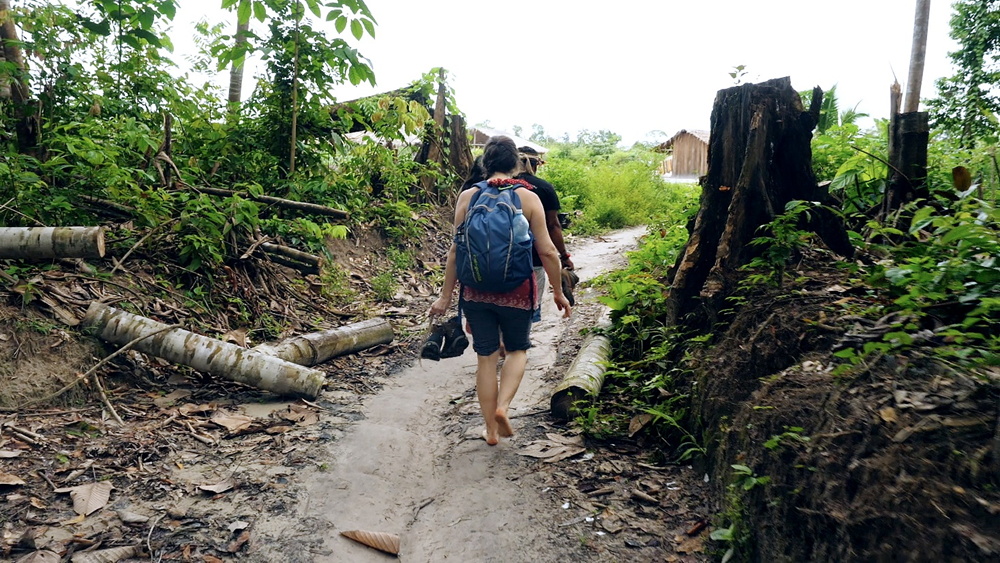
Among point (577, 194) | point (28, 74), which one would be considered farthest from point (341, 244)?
point (577, 194)

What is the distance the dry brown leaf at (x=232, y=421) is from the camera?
4.86 m

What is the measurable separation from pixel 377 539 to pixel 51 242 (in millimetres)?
3927

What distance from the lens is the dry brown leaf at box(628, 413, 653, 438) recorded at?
455 cm

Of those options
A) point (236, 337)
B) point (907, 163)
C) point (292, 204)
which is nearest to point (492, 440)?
point (236, 337)

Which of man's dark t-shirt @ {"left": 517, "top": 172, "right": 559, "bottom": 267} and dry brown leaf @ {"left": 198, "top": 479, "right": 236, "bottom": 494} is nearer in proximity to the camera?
dry brown leaf @ {"left": 198, "top": 479, "right": 236, "bottom": 494}

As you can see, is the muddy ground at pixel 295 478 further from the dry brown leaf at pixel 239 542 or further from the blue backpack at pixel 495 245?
the blue backpack at pixel 495 245

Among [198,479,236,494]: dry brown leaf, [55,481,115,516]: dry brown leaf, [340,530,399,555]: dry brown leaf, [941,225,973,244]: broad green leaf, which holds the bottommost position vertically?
[340,530,399,555]: dry brown leaf

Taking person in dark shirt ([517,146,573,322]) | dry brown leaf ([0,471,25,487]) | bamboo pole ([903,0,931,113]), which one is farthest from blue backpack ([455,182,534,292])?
bamboo pole ([903,0,931,113])

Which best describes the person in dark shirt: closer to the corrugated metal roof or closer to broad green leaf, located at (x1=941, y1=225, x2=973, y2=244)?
broad green leaf, located at (x1=941, y1=225, x2=973, y2=244)

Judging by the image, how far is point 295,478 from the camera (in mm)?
4141

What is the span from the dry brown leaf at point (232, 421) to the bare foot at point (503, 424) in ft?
6.28

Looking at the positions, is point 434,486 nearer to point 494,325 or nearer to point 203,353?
point 494,325

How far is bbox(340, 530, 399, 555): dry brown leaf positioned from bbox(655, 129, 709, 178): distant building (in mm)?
35657

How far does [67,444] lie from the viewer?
4.25m
